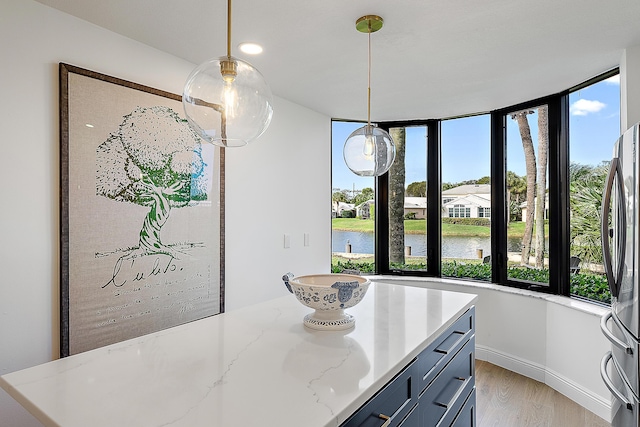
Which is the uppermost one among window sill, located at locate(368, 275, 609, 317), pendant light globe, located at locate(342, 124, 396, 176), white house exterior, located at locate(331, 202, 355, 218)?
pendant light globe, located at locate(342, 124, 396, 176)

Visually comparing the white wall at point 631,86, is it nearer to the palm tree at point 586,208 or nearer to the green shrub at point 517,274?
the palm tree at point 586,208

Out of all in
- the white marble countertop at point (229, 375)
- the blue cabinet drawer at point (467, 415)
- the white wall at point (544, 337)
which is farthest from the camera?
the white wall at point (544, 337)

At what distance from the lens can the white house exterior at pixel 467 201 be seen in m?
3.91

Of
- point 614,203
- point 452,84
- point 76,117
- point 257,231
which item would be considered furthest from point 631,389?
point 76,117

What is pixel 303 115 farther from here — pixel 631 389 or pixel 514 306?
pixel 631 389

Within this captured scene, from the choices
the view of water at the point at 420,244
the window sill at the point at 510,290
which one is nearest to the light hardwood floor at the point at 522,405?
the window sill at the point at 510,290

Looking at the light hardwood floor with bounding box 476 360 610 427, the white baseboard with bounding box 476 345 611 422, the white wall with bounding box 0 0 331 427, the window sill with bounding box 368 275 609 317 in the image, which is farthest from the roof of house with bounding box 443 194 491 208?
the white wall with bounding box 0 0 331 427

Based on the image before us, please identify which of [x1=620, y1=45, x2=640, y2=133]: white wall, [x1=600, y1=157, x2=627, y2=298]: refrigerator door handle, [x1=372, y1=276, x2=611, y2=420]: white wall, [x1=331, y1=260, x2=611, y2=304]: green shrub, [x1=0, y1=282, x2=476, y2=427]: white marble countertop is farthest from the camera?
[x1=331, y1=260, x2=611, y2=304]: green shrub

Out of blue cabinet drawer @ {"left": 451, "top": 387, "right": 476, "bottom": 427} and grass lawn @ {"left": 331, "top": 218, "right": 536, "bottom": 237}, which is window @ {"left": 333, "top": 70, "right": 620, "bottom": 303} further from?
blue cabinet drawer @ {"left": 451, "top": 387, "right": 476, "bottom": 427}

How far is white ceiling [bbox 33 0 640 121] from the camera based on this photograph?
1.92 metres

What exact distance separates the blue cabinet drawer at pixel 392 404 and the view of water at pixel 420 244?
9.25 ft

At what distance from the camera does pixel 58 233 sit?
1957 millimetres

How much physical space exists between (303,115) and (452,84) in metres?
1.33

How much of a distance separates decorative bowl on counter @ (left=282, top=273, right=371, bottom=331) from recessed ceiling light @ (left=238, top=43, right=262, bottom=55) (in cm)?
145
